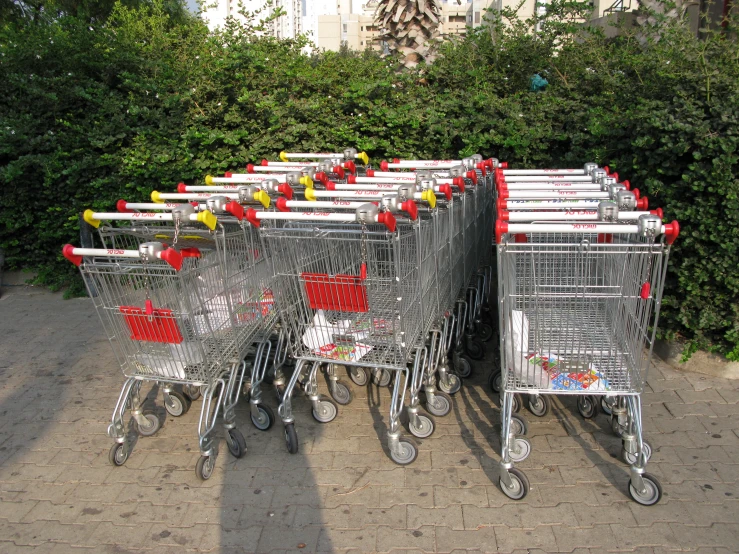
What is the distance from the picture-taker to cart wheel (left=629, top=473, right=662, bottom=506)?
2945 mm

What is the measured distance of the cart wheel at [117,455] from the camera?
11.4 feet

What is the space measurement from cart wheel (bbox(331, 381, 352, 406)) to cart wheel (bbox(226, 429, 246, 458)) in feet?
2.54

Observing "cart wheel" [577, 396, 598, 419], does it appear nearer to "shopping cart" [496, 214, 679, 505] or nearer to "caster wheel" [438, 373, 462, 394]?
"shopping cart" [496, 214, 679, 505]

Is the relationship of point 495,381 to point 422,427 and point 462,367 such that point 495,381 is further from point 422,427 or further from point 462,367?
point 422,427

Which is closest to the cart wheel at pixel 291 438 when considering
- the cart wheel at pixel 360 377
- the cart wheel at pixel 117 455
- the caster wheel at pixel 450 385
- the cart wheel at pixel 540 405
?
the cart wheel at pixel 360 377

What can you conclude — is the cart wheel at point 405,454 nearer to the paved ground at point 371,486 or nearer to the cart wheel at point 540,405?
the paved ground at point 371,486

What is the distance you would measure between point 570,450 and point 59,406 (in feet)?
12.1

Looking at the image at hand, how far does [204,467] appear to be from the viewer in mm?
3309

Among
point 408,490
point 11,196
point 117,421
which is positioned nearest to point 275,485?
point 408,490

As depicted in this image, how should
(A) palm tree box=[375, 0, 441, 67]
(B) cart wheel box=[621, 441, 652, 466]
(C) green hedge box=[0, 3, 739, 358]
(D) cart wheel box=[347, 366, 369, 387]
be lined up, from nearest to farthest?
(B) cart wheel box=[621, 441, 652, 466], (D) cart wheel box=[347, 366, 369, 387], (C) green hedge box=[0, 3, 739, 358], (A) palm tree box=[375, 0, 441, 67]

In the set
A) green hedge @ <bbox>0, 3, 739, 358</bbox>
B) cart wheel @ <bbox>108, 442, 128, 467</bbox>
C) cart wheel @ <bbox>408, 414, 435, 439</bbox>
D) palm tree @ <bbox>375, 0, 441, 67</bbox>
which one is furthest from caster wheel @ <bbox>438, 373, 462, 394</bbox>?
palm tree @ <bbox>375, 0, 441, 67</bbox>

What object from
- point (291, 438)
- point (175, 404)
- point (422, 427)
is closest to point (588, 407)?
point (422, 427)

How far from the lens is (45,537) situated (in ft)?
9.70

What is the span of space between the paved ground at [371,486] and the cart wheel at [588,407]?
0.08 metres
